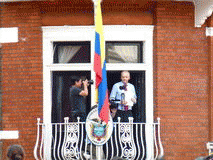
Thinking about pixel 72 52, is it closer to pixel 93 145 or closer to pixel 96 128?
pixel 96 128

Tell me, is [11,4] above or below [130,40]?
above

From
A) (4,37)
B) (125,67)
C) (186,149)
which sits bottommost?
A: (186,149)

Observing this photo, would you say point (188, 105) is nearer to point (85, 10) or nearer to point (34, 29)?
point (85, 10)

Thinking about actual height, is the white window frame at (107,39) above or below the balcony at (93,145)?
above

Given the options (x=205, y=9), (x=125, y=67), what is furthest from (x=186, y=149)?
(x=205, y=9)

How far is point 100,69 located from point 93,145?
1.41 meters

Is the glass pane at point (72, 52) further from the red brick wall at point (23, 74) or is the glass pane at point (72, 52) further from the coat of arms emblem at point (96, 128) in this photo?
the coat of arms emblem at point (96, 128)

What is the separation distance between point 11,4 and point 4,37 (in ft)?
2.02

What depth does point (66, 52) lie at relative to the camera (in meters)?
9.38

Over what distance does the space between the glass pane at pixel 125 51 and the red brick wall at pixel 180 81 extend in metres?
0.38

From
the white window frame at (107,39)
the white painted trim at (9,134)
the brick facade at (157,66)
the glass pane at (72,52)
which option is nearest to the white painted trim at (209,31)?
the brick facade at (157,66)

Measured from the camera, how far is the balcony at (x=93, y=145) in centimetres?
866

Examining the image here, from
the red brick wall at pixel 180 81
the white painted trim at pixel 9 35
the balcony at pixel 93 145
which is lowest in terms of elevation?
the balcony at pixel 93 145

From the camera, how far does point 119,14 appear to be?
30.0 feet
